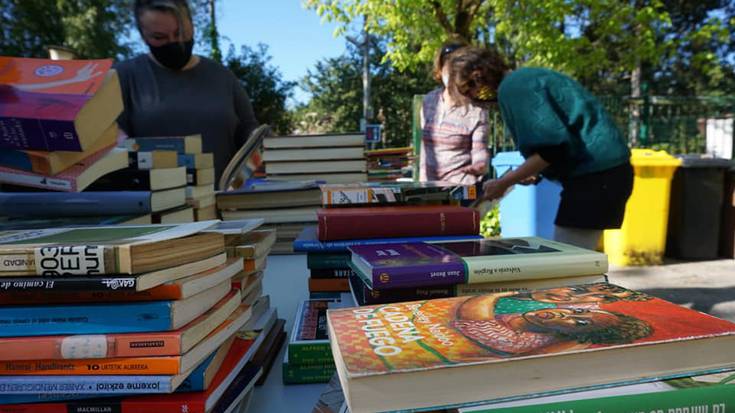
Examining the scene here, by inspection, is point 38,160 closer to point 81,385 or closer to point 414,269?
point 81,385

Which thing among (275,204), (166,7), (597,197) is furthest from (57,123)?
(597,197)

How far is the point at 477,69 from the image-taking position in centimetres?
215

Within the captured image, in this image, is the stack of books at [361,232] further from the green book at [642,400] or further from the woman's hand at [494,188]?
the woman's hand at [494,188]

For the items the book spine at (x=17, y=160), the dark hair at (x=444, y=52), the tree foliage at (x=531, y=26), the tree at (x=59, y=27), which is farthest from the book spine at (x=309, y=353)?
the tree at (x=59, y=27)

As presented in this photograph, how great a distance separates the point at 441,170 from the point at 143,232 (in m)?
2.38

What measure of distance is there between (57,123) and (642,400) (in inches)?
40.6

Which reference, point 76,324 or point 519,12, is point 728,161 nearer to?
point 519,12

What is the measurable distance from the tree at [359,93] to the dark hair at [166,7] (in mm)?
15270

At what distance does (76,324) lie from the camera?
610mm

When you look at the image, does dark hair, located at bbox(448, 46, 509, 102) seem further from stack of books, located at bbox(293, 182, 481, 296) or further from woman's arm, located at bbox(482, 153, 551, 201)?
stack of books, located at bbox(293, 182, 481, 296)

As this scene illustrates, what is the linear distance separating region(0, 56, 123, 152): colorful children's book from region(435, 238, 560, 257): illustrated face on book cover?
769 mm

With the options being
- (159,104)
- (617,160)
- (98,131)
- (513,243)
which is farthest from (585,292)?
(159,104)

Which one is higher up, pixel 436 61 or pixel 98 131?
pixel 436 61

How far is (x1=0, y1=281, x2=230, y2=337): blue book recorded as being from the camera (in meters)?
0.61
